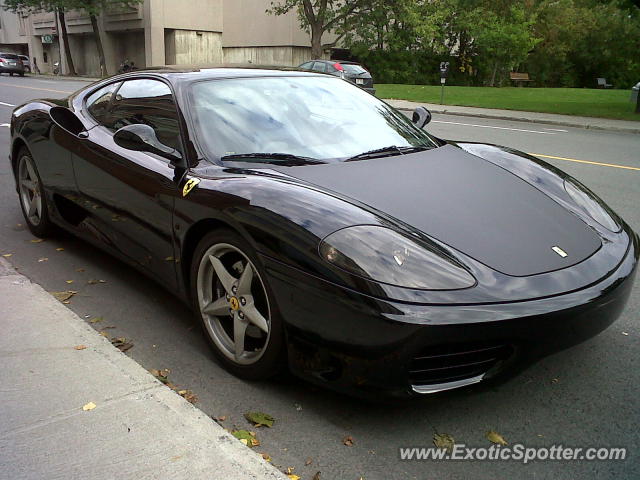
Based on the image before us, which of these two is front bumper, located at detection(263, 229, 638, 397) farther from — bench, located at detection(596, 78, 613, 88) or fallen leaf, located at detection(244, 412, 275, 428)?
bench, located at detection(596, 78, 613, 88)

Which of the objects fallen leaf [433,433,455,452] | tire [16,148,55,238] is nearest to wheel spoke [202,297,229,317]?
fallen leaf [433,433,455,452]

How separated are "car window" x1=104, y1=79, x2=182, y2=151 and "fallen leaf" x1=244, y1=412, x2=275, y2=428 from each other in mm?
1444

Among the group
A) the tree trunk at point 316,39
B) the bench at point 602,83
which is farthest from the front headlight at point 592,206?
the bench at point 602,83

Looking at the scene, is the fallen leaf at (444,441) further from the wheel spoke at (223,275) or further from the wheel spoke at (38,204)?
the wheel spoke at (38,204)

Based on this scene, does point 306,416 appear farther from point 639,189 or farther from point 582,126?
point 582,126

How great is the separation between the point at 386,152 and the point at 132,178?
1.44 metres

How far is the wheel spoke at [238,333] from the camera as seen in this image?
2742 millimetres

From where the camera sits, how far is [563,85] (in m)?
47.1

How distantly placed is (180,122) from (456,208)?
154 cm

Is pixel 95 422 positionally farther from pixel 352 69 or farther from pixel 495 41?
pixel 495 41

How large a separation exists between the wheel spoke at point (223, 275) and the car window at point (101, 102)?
5.63 feet


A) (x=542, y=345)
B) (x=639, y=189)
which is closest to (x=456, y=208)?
(x=542, y=345)

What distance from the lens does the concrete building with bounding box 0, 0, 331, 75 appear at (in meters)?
40.8

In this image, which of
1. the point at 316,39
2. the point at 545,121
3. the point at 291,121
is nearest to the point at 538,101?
the point at 545,121
